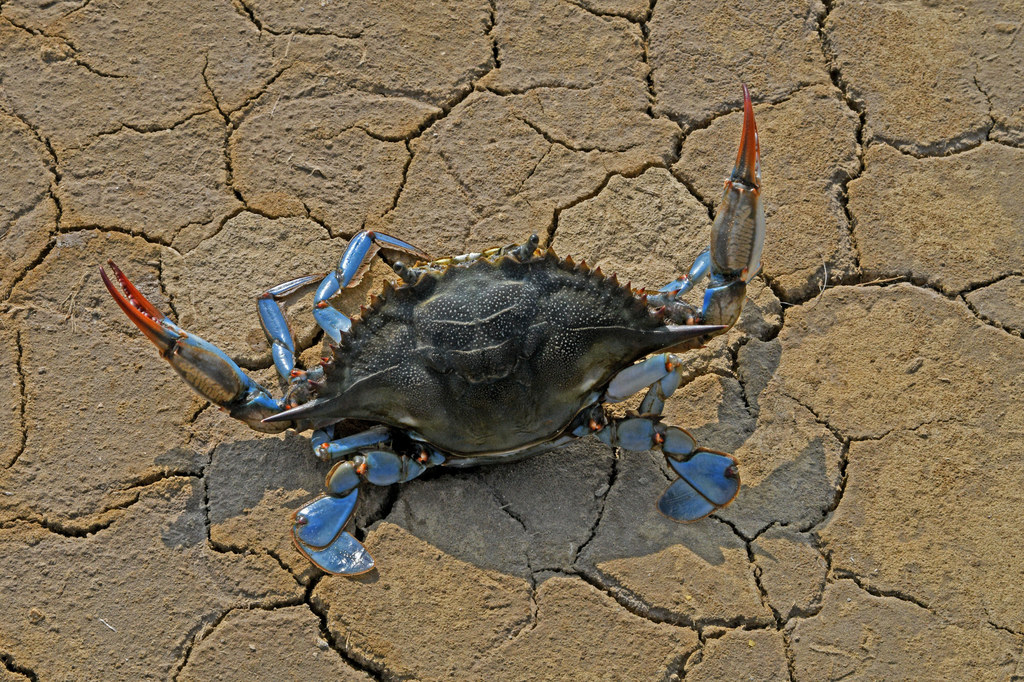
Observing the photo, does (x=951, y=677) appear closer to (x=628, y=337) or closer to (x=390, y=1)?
(x=628, y=337)

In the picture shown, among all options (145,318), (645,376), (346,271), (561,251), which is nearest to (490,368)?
(645,376)

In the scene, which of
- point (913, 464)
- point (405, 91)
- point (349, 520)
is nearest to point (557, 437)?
point (349, 520)

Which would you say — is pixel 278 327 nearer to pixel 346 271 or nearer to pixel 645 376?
pixel 346 271

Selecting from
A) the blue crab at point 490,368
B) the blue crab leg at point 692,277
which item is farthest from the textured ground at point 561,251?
the blue crab leg at point 692,277


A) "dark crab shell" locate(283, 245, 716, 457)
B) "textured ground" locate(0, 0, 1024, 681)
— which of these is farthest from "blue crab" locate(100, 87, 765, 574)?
"textured ground" locate(0, 0, 1024, 681)

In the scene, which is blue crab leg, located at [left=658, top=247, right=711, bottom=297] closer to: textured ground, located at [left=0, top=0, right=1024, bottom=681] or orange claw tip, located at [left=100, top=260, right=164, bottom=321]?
textured ground, located at [left=0, top=0, right=1024, bottom=681]

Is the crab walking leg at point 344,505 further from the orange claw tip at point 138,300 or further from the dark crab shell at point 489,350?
the orange claw tip at point 138,300
